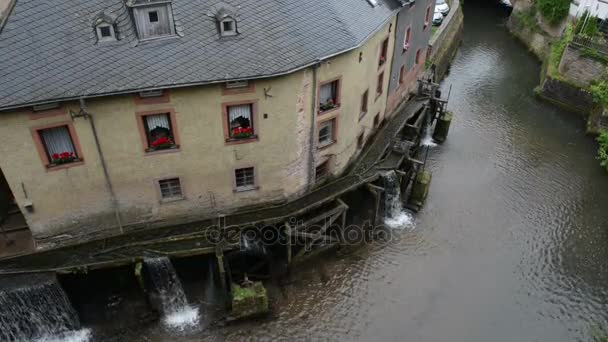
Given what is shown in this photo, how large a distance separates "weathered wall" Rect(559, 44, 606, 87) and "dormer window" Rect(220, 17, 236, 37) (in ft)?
105

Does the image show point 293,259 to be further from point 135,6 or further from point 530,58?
point 530,58

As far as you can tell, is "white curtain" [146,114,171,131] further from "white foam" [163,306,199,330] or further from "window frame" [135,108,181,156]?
"white foam" [163,306,199,330]

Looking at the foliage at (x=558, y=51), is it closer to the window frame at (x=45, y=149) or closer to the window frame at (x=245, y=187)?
the window frame at (x=245, y=187)

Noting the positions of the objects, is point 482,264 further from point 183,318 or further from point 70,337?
point 70,337

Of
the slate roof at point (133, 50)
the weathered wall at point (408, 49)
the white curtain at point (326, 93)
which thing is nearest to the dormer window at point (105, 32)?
the slate roof at point (133, 50)

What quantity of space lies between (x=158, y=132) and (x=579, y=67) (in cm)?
3521

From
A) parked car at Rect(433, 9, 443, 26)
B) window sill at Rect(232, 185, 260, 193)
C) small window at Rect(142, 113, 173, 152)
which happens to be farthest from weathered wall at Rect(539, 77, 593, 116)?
small window at Rect(142, 113, 173, 152)

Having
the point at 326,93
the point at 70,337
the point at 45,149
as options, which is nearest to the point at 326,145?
the point at 326,93

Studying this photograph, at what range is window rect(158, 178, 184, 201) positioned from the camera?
22703mm

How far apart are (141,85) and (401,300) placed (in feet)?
52.2

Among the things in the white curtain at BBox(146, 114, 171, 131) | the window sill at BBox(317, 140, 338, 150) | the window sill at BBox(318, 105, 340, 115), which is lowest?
the window sill at BBox(317, 140, 338, 150)

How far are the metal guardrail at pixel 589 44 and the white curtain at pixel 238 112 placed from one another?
31.4 meters

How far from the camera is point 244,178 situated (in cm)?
2408

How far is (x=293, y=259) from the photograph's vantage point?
83.9ft
